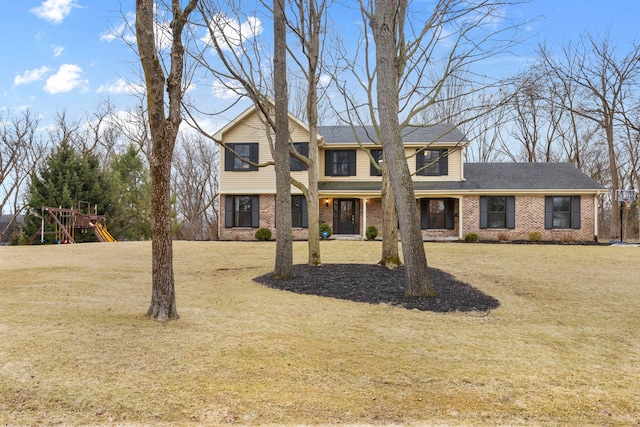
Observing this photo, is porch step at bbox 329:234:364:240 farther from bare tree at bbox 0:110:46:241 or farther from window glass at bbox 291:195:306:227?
bare tree at bbox 0:110:46:241

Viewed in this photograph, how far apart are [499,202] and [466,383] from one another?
18740mm

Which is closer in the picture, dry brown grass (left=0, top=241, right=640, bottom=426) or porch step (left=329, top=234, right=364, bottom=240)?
dry brown grass (left=0, top=241, right=640, bottom=426)

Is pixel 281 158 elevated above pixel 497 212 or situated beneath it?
elevated above

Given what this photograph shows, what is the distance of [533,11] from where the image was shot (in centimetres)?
959


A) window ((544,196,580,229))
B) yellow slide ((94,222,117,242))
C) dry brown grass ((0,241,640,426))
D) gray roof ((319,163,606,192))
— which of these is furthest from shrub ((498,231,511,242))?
yellow slide ((94,222,117,242))

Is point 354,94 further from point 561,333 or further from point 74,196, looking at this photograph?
point 74,196

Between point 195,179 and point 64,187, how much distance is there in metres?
11.5

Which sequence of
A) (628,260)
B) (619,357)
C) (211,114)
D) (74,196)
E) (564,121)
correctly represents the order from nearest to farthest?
1. (619,357)
2. (211,114)
3. (628,260)
4. (74,196)
5. (564,121)

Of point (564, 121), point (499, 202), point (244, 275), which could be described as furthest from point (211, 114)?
point (564, 121)

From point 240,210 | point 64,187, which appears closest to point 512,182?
point 240,210

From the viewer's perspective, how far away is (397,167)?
7625mm

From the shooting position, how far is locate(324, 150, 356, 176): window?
21828 mm

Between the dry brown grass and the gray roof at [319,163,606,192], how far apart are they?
41.3 feet

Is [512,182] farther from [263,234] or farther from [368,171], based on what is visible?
[263,234]
